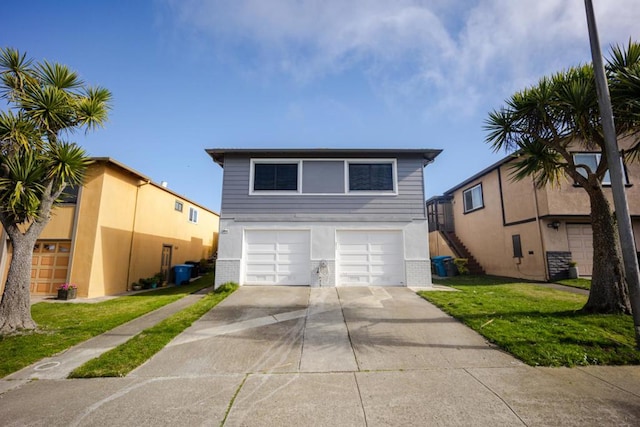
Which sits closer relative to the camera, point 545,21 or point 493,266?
point 545,21

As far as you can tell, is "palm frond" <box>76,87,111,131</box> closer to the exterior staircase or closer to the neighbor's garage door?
the neighbor's garage door

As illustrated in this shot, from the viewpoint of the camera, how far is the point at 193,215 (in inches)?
743

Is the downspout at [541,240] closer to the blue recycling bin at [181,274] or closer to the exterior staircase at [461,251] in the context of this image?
the exterior staircase at [461,251]

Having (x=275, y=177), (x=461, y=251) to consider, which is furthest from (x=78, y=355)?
(x=461, y=251)

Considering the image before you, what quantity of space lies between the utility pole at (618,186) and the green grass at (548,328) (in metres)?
0.52

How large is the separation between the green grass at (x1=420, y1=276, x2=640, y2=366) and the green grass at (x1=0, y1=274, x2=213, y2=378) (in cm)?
811

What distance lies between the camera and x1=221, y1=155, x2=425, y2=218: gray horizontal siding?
36.1 feet

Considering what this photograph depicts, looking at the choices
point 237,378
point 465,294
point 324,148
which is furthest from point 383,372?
point 324,148

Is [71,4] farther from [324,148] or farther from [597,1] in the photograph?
[597,1]

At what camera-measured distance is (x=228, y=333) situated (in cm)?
600

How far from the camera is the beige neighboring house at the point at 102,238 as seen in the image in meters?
10.9

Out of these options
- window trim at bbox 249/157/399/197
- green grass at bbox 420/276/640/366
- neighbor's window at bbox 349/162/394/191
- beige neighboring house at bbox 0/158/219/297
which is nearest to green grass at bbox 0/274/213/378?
beige neighboring house at bbox 0/158/219/297

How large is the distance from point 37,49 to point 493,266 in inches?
773

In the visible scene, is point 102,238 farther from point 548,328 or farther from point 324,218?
point 548,328
